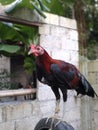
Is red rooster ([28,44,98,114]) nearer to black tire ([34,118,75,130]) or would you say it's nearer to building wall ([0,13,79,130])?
black tire ([34,118,75,130])

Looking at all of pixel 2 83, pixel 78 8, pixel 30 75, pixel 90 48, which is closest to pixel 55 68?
pixel 2 83

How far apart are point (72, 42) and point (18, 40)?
1.04m

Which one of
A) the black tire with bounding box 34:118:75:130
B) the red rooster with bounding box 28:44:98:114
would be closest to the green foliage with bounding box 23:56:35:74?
the red rooster with bounding box 28:44:98:114

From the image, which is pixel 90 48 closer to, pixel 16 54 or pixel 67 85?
pixel 16 54

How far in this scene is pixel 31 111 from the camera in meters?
4.50

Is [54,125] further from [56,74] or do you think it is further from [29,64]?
[29,64]

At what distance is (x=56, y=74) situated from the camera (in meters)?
3.17

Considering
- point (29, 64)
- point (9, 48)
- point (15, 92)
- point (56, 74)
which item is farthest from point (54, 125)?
point (29, 64)

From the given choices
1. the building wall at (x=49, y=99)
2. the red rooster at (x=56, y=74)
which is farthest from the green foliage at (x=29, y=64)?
the red rooster at (x=56, y=74)

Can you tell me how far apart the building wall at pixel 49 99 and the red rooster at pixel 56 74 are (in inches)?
41.7

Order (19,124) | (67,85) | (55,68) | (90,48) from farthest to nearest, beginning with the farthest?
1. (90,48)
2. (19,124)
3. (67,85)
4. (55,68)

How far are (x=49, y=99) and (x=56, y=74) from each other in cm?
171

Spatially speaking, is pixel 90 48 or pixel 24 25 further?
pixel 90 48

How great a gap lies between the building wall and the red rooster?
1.06 m
